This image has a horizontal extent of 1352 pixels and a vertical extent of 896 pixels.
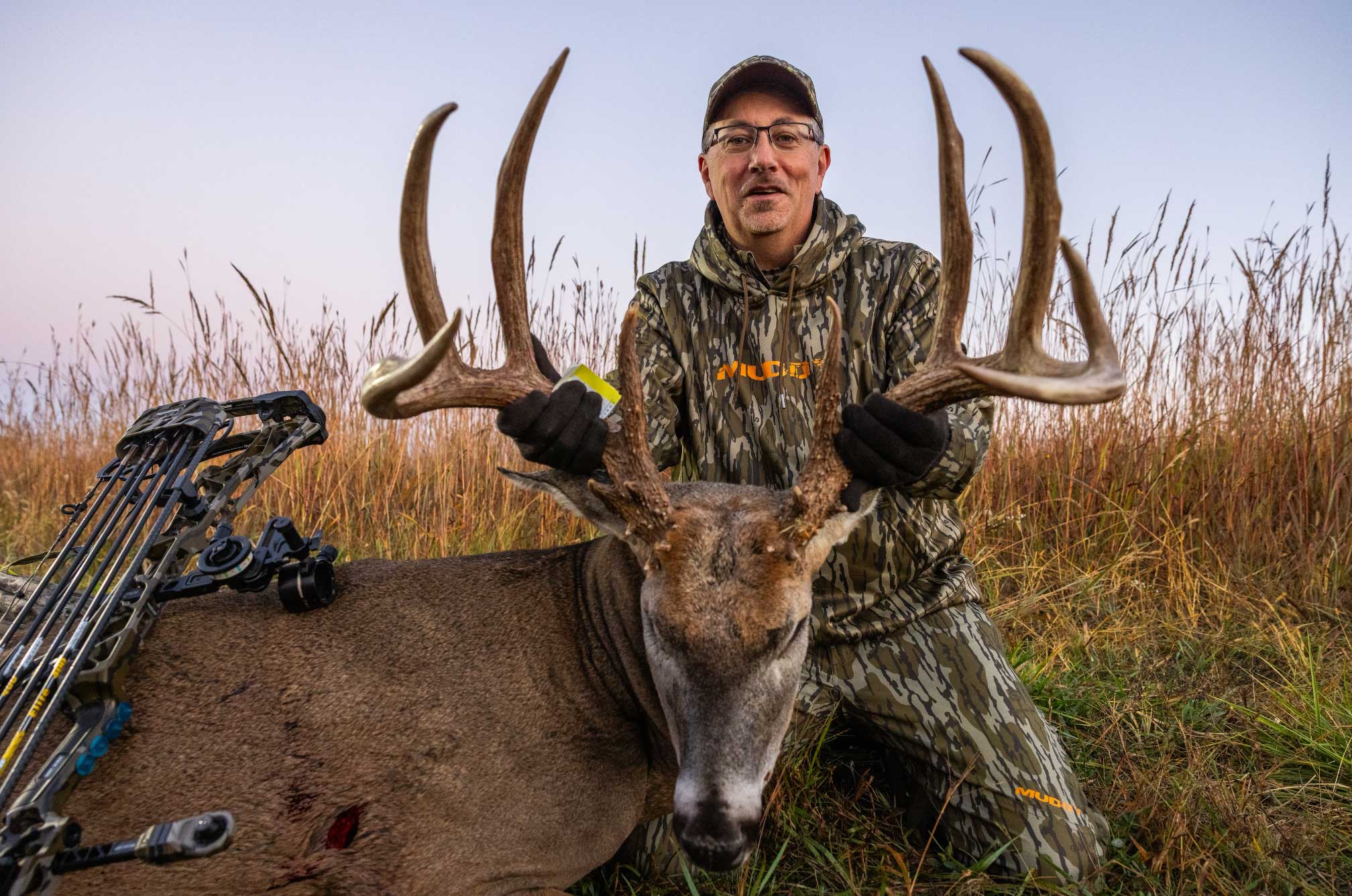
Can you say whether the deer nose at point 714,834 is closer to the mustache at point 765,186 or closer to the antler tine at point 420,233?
the antler tine at point 420,233

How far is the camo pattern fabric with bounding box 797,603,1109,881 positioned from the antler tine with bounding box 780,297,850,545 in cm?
126

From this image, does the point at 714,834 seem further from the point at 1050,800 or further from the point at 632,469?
the point at 1050,800

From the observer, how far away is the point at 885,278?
4406mm

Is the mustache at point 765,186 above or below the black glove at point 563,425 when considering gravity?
above

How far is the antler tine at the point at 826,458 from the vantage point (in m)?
3.00

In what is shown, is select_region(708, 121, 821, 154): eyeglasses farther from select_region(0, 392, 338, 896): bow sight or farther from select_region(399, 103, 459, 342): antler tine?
select_region(0, 392, 338, 896): bow sight

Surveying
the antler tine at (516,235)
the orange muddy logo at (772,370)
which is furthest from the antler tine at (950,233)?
the antler tine at (516,235)

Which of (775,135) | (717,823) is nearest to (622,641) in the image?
(717,823)

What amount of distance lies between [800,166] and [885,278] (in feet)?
2.51

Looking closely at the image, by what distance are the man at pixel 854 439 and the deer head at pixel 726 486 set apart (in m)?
0.16

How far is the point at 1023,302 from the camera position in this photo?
10.2ft

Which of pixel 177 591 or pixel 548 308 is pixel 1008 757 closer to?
pixel 177 591

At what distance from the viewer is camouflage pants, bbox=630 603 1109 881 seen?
11.5 ft

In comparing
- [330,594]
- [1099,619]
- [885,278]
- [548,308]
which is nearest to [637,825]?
[330,594]
